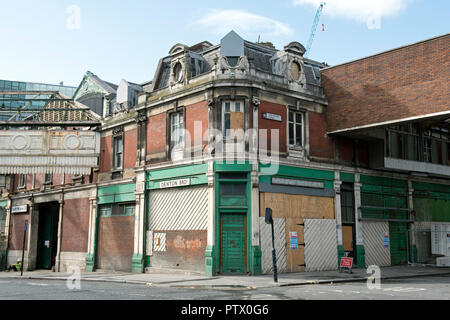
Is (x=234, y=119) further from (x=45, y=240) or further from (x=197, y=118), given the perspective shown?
(x=45, y=240)

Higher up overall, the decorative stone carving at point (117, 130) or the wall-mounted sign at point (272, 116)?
the decorative stone carving at point (117, 130)

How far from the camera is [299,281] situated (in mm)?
19156

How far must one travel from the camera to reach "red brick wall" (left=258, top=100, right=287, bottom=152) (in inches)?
931

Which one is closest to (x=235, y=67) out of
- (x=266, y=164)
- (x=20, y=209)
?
(x=266, y=164)

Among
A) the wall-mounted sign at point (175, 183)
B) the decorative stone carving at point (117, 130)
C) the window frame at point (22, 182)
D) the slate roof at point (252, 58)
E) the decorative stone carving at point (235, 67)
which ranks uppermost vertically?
the slate roof at point (252, 58)

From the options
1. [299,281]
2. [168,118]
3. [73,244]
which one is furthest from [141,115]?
[299,281]

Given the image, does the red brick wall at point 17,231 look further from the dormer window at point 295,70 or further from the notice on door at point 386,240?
the notice on door at point 386,240

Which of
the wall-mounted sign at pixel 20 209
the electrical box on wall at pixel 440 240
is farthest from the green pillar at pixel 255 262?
the wall-mounted sign at pixel 20 209

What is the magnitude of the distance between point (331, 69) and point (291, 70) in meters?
2.83

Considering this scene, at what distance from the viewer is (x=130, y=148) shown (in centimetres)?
2878

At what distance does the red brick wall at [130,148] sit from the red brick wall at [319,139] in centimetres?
1038

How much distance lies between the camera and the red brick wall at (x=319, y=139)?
2570 cm

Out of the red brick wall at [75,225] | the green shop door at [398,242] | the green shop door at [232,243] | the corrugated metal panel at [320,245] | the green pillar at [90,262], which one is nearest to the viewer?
the green shop door at [232,243]

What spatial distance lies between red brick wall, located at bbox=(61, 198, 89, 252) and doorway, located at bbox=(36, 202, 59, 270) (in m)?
3.14
